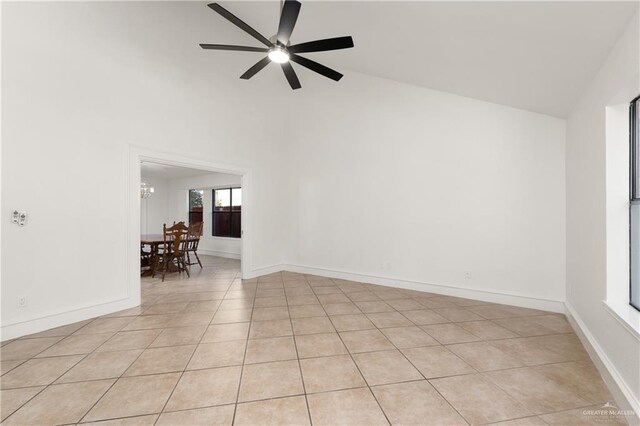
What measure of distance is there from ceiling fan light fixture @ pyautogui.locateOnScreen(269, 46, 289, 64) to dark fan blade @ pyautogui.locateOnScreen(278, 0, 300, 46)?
77 millimetres

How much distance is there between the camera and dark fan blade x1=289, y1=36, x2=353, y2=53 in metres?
2.41

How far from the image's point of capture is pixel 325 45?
2506 mm

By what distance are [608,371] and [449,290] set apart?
2179 millimetres

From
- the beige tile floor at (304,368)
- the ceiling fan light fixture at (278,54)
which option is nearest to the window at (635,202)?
the beige tile floor at (304,368)

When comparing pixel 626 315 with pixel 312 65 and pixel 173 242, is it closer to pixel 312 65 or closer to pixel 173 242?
pixel 312 65

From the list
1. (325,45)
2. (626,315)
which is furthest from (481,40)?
(626,315)

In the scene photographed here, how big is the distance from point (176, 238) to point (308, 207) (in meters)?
2.69

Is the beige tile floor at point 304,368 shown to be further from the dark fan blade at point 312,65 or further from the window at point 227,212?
the window at point 227,212

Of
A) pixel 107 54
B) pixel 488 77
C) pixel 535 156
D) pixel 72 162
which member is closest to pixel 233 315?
pixel 72 162

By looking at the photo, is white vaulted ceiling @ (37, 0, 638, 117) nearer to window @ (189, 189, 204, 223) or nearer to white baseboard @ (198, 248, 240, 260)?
white baseboard @ (198, 248, 240, 260)

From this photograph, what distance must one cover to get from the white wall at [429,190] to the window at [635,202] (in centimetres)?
147

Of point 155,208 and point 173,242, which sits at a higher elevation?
point 155,208

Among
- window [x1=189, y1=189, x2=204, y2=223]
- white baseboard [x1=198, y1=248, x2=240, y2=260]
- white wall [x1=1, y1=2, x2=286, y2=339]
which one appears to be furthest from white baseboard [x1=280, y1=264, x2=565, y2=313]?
window [x1=189, y1=189, x2=204, y2=223]

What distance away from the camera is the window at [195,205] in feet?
29.1
